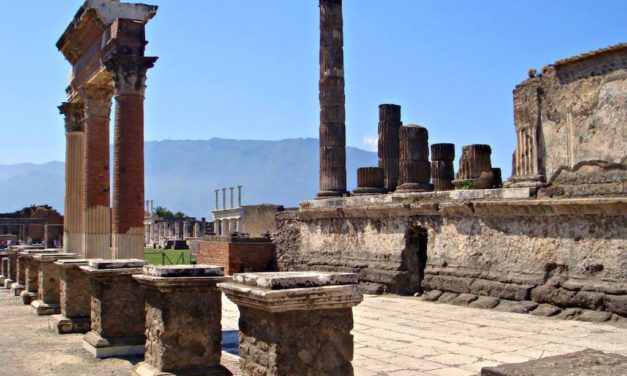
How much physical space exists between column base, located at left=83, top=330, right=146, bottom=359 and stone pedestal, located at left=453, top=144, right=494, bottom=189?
7311 millimetres

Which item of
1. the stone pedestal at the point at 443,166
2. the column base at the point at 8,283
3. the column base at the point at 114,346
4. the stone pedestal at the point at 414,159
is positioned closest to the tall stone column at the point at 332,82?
the stone pedestal at the point at 414,159

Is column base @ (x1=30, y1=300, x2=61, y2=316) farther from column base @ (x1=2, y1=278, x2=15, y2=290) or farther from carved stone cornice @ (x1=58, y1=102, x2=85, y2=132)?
carved stone cornice @ (x1=58, y1=102, x2=85, y2=132)

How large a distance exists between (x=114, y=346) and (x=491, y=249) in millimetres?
6291

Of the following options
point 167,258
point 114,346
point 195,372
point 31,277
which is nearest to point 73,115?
point 31,277

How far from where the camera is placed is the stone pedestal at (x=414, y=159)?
14359 millimetres

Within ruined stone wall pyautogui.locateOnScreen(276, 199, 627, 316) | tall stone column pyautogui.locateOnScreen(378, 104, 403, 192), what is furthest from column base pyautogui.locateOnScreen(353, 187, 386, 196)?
tall stone column pyautogui.locateOnScreen(378, 104, 403, 192)

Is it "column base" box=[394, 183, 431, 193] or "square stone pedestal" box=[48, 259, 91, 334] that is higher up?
"column base" box=[394, 183, 431, 193]

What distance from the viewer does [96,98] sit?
15289 mm

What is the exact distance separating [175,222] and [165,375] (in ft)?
148

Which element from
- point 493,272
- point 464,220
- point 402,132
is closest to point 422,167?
point 402,132

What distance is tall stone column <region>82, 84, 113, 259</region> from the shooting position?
14953 mm

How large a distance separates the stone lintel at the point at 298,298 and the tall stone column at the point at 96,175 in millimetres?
11477

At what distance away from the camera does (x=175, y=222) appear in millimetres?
49562

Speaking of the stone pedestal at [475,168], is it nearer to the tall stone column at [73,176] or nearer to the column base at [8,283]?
the tall stone column at [73,176]
